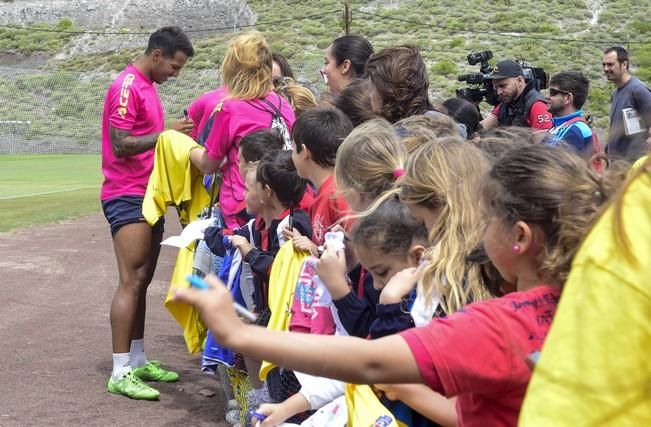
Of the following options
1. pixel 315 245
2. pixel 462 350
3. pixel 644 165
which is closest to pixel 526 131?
pixel 315 245

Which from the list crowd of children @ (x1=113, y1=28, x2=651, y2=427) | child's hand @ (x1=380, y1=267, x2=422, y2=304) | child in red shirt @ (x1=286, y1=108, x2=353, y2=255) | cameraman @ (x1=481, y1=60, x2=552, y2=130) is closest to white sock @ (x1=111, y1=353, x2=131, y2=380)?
crowd of children @ (x1=113, y1=28, x2=651, y2=427)

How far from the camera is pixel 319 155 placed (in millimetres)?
4531

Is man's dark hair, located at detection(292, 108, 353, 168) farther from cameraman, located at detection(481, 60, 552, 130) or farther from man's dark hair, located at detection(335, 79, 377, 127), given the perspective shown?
cameraman, located at detection(481, 60, 552, 130)

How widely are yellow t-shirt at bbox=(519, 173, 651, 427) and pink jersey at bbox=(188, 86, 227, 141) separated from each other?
4.80 m

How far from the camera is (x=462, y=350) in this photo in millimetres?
1781

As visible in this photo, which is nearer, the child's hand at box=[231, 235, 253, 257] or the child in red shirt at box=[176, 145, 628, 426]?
the child in red shirt at box=[176, 145, 628, 426]

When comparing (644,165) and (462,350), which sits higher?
(644,165)

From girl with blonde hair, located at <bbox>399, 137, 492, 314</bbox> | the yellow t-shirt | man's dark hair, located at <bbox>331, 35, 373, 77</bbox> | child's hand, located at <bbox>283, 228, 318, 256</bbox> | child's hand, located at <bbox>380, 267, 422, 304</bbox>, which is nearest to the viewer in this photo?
the yellow t-shirt

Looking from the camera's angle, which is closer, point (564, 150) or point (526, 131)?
point (564, 150)

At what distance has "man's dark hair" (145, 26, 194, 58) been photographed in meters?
6.44

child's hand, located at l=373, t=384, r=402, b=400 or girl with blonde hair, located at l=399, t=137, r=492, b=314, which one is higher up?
girl with blonde hair, located at l=399, t=137, r=492, b=314

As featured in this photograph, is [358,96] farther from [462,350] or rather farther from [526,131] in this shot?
[462,350]

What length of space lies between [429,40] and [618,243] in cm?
5305

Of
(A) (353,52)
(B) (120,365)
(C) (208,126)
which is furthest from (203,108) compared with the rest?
(B) (120,365)
